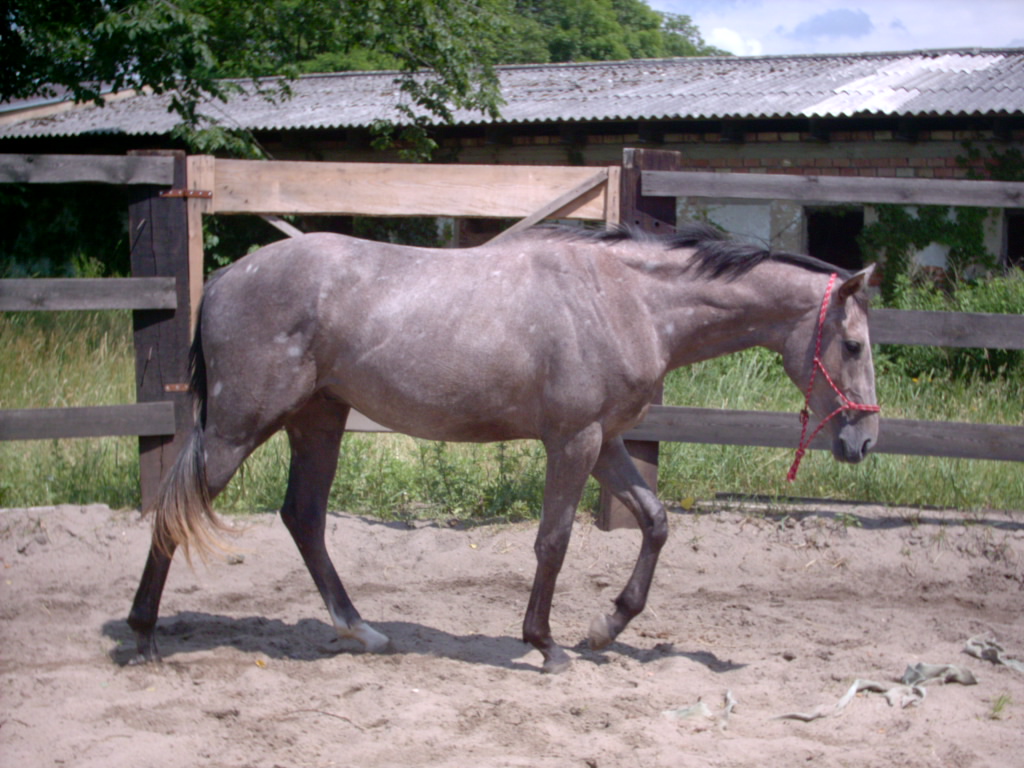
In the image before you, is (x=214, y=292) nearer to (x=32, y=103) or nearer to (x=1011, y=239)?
(x=1011, y=239)

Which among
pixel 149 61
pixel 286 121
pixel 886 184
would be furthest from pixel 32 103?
pixel 886 184

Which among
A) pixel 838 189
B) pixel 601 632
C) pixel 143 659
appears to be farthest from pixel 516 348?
pixel 838 189

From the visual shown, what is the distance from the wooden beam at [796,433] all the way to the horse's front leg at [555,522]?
1.68 metres

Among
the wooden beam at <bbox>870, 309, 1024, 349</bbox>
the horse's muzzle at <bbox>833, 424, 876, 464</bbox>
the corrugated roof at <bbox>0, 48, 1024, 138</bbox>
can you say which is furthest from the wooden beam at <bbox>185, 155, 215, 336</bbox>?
the corrugated roof at <bbox>0, 48, 1024, 138</bbox>

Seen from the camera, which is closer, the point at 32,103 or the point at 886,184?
the point at 886,184

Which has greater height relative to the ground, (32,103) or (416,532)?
(32,103)

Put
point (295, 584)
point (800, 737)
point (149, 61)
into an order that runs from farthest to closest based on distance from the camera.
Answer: point (149, 61), point (295, 584), point (800, 737)

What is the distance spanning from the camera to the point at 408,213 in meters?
5.58

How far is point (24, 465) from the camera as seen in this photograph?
247 inches

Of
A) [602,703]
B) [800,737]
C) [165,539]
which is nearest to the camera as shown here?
[800,737]

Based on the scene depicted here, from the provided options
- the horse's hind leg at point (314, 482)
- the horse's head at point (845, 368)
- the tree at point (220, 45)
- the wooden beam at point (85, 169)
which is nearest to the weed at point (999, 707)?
the horse's head at point (845, 368)

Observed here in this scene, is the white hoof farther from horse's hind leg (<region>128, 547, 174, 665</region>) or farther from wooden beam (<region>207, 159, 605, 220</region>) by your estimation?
wooden beam (<region>207, 159, 605, 220</region>)

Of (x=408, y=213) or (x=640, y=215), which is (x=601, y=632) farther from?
(x=408, y=213)

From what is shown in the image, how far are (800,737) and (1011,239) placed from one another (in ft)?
30.8
